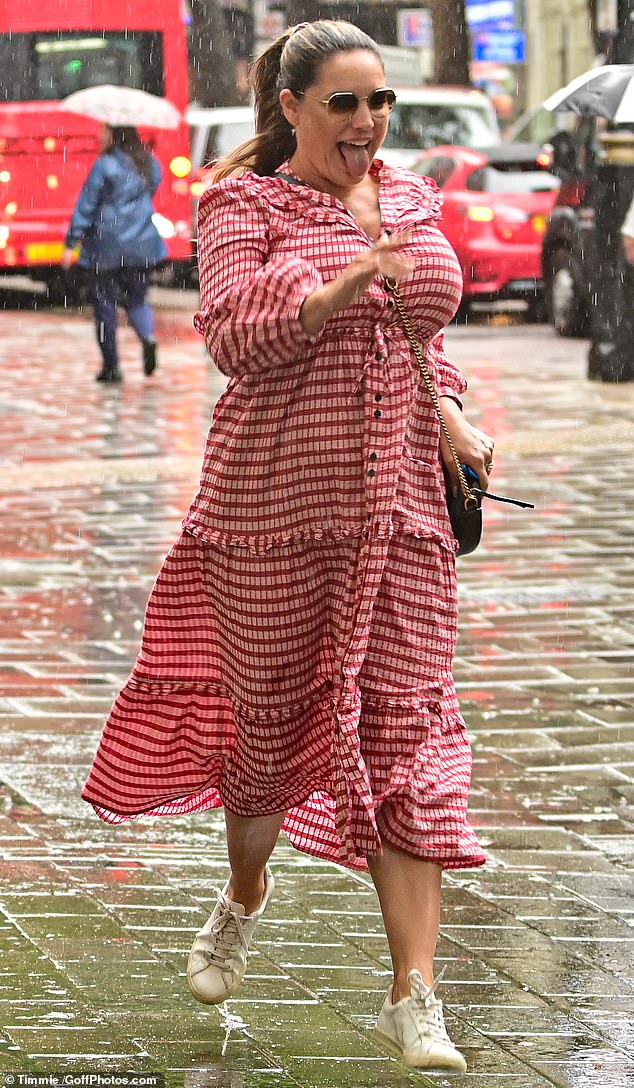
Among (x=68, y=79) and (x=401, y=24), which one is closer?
(x=68, y=79)

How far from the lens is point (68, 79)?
2497 centimetres

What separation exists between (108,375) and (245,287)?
12.3 meters

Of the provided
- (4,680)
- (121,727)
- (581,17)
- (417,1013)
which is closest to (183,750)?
(121,727)

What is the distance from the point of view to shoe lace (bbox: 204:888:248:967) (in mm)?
3766

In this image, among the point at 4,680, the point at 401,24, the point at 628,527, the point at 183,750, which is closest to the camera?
the point at 183,750

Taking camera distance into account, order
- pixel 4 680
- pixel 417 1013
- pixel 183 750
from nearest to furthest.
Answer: pixel 417 1013 < pixel 183 750 < pixel 4 680

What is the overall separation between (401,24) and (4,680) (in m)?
40.5

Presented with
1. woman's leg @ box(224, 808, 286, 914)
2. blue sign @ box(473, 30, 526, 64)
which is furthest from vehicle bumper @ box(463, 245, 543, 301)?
blue sign @ box(473, 30, 526, 64)

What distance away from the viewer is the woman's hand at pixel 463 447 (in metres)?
3.69

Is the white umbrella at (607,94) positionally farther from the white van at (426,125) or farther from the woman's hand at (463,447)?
the white van at (426,125)

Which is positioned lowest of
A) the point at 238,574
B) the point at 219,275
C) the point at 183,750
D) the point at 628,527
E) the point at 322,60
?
the point at 628,527

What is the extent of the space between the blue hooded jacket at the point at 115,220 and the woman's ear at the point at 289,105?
12.6 m

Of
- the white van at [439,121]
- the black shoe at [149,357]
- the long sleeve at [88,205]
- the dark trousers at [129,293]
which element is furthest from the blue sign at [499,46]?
the black shoe at [149,357]

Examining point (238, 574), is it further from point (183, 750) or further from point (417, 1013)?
point (417, 1013)
